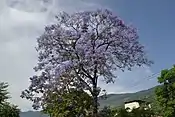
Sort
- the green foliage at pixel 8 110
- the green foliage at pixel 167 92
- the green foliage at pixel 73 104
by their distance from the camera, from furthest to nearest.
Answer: the green foliage at pixel 167 92 < the green foliage at pixel 8 110 < the green foliage at pixel 73 104

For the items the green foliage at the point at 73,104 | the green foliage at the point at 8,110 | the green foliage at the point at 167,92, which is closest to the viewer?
the green foliage at the point at 73,104

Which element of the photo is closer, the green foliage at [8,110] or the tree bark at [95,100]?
the tree bark at [95,100]

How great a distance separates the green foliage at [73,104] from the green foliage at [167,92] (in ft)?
90.4

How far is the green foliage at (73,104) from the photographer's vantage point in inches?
859

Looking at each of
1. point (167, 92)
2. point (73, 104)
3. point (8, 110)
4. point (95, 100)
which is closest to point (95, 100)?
point (95, 100)

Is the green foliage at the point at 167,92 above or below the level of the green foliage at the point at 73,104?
above

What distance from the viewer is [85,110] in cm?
2198

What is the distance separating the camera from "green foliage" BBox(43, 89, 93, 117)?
21.8 meters

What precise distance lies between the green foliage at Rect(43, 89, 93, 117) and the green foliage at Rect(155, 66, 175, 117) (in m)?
27.5

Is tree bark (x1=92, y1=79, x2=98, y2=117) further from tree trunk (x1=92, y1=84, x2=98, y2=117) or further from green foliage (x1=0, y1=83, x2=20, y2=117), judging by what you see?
green foliage (x1=0, y1=83, x2=20, y2=117)

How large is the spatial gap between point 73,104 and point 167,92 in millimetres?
29236

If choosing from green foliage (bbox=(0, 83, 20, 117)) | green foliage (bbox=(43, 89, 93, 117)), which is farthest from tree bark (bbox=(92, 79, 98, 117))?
green foliage (bbox=(0, 83, 20, 117))

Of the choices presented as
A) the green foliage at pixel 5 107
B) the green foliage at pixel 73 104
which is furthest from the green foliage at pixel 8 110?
the green foliage at pixel 73 104

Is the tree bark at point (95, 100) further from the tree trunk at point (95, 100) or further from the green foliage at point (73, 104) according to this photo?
the green foliage at point (73, 104)
